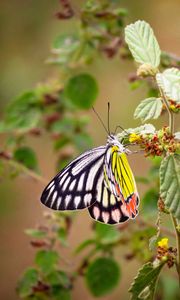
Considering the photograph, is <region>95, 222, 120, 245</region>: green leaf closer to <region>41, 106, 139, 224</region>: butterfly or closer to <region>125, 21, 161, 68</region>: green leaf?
<region>41, 106, 139, 224</region>: butterfly

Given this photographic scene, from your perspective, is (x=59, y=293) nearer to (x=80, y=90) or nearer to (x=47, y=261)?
(x=47, y=261)

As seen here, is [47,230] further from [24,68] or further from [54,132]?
[24,68]

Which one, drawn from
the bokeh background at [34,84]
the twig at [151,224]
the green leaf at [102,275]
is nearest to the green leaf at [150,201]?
the twig at [151,224]

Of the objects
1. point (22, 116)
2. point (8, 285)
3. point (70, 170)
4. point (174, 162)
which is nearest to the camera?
point (174, 162)

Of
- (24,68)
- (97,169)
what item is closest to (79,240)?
(24,68)

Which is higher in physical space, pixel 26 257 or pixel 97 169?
pixel 26 257


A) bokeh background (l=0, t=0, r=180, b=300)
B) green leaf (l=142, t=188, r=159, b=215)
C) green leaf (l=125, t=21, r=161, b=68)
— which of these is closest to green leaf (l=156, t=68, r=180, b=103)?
green leaf (l=125, t=21, r=161, b=68)

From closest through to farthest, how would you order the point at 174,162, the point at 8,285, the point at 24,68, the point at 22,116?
the point at 174,162 < the point at 22,116 < the point at 8,285 < the point at 24,68
